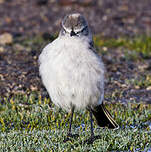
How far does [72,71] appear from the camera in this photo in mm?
5719

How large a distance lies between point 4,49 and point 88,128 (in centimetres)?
503

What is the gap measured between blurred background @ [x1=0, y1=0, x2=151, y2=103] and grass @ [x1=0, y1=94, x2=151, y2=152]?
2.60 ft

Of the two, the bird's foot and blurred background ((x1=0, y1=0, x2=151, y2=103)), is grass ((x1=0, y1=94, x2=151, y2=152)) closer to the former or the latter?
the bird's foot

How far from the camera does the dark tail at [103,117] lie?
657 centimetres

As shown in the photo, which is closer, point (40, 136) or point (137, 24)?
point (40, 136)

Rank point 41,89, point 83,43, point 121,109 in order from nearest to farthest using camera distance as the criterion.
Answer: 1. point 83,43
2. point 121,109
3. point 41,89

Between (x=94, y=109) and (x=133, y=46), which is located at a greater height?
(x=133, y=46)

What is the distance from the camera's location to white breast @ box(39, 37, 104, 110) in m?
5.73

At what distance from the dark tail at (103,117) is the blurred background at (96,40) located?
1.61 meters

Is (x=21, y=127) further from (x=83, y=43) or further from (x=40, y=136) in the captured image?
(x=83, y=43)

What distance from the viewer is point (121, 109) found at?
7.54 meters

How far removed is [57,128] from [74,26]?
196cm

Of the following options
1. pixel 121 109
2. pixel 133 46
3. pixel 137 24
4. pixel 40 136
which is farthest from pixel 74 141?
pixel 137 24

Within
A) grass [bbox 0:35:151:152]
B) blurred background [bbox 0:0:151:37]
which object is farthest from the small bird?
blurred background [bbox 0:0:151:37]
